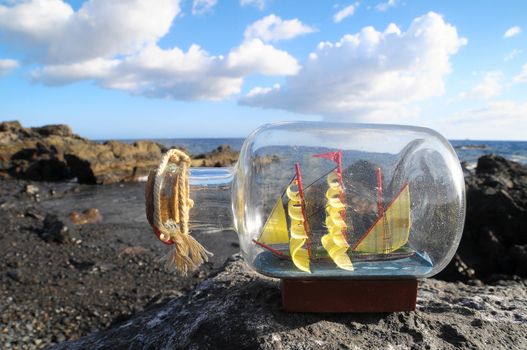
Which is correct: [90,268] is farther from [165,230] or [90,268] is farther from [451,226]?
[451,226]

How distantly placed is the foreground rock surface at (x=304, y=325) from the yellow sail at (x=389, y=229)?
0.84 ft

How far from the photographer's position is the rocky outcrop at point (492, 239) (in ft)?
14.2

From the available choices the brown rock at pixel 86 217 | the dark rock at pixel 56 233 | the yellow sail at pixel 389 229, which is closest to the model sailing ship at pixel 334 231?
the yellow sail at pixel 389 229

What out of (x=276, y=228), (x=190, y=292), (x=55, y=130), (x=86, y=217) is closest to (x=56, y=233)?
(x=86, y=217)

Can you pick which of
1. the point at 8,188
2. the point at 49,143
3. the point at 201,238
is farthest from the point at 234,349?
the point at 49,143

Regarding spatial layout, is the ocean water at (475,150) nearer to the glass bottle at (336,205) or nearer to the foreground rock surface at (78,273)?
the foreground rock surface at (78,273)

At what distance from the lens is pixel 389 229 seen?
1.53m

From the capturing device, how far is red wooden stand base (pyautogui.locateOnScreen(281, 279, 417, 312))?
1.43 m

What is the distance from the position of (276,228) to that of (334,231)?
9.4 inches

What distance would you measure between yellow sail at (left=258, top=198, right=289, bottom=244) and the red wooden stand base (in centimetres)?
19

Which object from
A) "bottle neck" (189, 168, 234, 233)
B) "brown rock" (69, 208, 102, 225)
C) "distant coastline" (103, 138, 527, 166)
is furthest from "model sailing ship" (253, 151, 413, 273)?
"distant coastline" (103, 138, 527, 166)

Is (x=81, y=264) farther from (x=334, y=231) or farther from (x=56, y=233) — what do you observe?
(x=334, y=231)

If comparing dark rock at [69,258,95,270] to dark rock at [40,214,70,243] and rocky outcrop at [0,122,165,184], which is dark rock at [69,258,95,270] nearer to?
dark rock at [40,214,70,243]

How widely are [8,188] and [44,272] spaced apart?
395 inches
